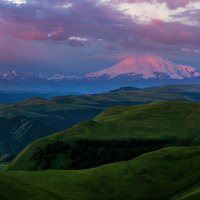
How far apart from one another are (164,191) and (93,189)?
101 feet

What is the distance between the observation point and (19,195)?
589ft

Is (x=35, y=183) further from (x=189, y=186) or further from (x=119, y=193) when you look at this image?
(x=189, y=186)

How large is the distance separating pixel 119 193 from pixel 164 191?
66.0ft

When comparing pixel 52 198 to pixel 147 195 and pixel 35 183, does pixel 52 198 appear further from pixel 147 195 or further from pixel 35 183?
pixel 147 195

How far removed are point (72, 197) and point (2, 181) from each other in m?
33.8

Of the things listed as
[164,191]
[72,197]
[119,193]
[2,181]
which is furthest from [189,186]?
[2,181]

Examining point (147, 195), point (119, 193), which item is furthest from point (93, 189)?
point (147, 195)

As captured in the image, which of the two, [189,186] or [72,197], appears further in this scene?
[189,186]

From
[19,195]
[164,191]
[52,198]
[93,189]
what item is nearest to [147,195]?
[164,191]

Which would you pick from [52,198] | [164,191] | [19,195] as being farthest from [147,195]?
[19,195]

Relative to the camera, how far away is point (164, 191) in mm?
199250

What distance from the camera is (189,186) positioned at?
7854 inches

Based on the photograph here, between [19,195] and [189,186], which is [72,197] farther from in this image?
[189,186]

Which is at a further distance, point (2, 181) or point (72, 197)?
point (2, 181)
